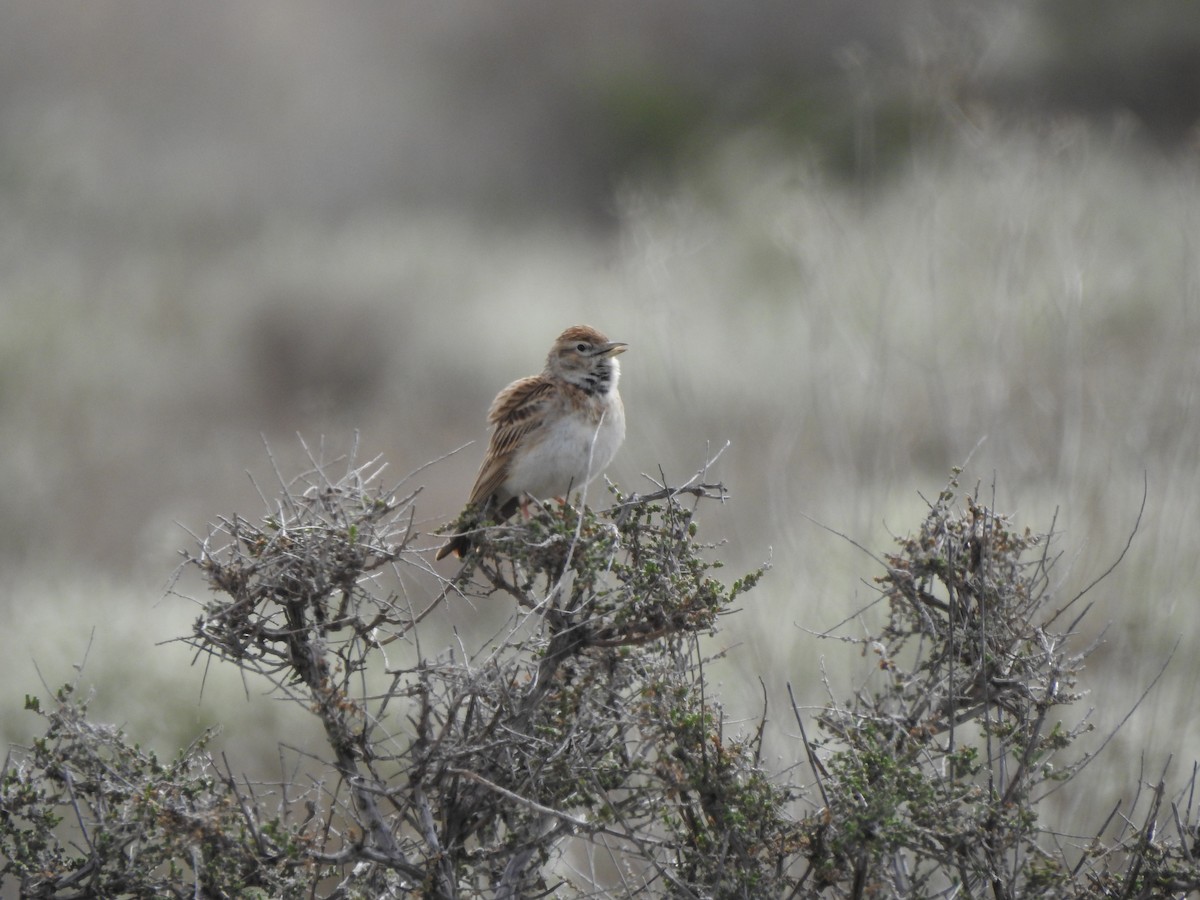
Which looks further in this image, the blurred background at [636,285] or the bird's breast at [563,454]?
the blurred background at [636,285]

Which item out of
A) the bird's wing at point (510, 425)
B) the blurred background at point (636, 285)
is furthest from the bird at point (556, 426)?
the blurred background at point (636, 285)

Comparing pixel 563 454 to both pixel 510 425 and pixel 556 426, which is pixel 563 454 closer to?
pixel 556 426

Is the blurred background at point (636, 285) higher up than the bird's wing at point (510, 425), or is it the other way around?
the blurred background at point (636, 285)

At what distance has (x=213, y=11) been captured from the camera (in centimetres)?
3262

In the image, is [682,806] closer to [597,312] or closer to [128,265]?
[597,312]

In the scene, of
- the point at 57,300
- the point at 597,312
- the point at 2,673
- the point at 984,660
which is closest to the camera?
the point at 984,660

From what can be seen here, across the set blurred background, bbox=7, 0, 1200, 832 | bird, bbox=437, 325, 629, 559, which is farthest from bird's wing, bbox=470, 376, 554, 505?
blurred background, bbox=7, 0, 1200, 832

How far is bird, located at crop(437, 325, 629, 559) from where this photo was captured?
17.0 ft

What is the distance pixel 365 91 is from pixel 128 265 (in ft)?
39.4

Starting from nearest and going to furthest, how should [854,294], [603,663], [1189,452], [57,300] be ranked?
[603,663] < [1189,452] < [854,294] < [57,300]

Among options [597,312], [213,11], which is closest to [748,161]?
[597,312]

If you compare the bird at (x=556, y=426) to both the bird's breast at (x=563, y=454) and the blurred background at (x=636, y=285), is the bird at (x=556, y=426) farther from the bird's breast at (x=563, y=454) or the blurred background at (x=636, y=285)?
the blurred background at (x=636, y=285)

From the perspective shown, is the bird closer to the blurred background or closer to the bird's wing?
the bird's wing

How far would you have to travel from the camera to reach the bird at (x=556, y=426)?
520 centimetres
